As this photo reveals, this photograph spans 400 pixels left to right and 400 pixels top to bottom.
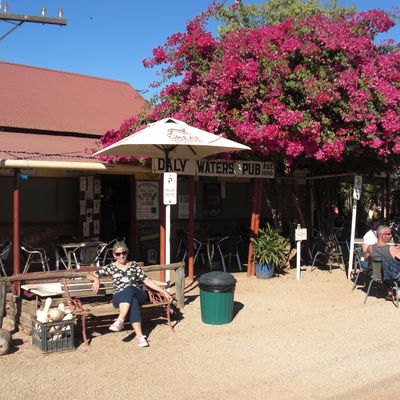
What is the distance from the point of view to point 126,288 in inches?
243

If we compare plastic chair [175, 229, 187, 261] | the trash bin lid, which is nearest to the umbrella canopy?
the trash bin lid

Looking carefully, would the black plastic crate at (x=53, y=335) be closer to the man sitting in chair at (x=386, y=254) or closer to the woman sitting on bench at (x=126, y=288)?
the woman sitting on bench at (x=126, y=288)

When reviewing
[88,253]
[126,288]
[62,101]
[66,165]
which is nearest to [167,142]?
[66,165]

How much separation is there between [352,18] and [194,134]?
4.49 m

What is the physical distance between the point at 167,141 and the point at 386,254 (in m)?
3.75

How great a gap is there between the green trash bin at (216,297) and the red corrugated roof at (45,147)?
3.19 meters

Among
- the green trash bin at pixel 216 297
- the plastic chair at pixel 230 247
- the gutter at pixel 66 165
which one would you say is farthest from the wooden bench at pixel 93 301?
the plastic chair at pixel 230 247

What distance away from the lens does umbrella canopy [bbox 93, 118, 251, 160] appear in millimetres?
7254

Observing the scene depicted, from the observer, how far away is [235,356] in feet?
18.4

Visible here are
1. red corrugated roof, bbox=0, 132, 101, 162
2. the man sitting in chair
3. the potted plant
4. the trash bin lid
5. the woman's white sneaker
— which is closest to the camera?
the woman's white sneaker

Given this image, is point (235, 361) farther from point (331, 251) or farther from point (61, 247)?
point (331, 251)

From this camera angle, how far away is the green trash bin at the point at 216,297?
265 inches

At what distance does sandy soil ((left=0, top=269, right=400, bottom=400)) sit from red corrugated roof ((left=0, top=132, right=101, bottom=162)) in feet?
9.93

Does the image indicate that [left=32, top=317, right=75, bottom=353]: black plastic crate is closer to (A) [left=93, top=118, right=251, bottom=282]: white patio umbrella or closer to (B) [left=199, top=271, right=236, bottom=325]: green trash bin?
(B) [left=199, top=271, right=236, bottom=325]: green trash bin
